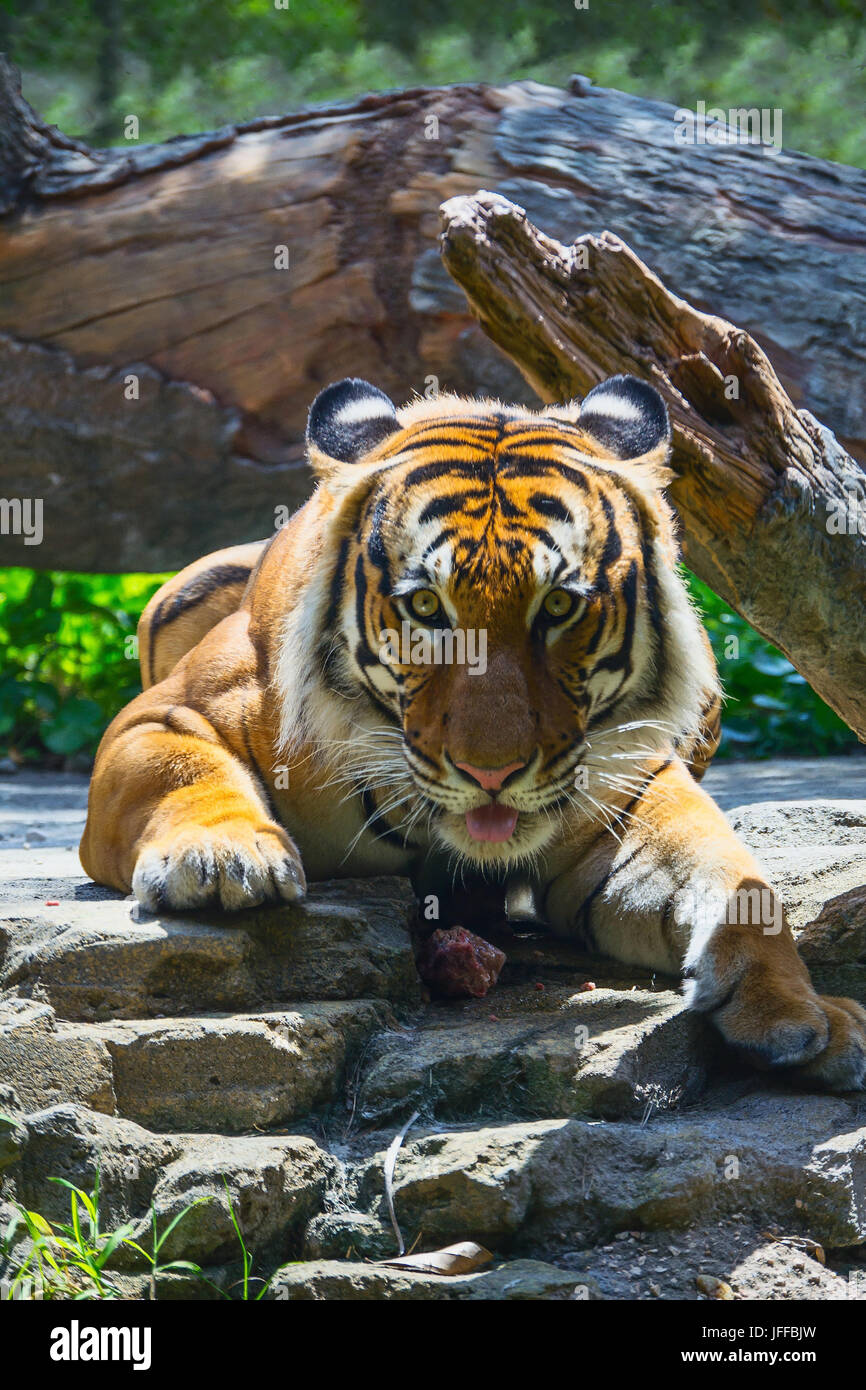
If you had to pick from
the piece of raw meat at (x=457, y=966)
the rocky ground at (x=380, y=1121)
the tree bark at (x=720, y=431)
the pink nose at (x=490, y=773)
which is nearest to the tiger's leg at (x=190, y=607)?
the tree bark at (x=720, y=431)

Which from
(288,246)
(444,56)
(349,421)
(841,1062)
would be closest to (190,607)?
(349,421)

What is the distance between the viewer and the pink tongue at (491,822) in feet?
10.3

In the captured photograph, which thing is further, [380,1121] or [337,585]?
[337,585]

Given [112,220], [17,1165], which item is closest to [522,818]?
[17,1165]

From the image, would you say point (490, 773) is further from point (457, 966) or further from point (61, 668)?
point (61, 668)

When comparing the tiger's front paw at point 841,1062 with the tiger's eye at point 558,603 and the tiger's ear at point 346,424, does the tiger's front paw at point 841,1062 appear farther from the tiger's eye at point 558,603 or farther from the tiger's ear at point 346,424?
the tiger's ear at point 346,424

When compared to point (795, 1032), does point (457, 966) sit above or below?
below

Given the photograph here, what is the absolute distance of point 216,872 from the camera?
9.99 ft

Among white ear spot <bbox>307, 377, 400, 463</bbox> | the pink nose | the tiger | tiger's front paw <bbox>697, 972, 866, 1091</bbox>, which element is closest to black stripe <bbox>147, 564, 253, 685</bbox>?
the tiger

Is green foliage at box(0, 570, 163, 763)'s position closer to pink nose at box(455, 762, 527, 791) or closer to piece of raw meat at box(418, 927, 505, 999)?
piece of raw meat at box(418, 927, 505, 999)

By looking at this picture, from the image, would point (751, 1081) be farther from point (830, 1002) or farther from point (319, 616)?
point (319, 616)

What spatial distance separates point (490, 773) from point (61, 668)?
6475 mm

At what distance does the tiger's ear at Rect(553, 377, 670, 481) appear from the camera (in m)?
3.41

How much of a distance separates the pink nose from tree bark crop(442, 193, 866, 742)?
0.98m
